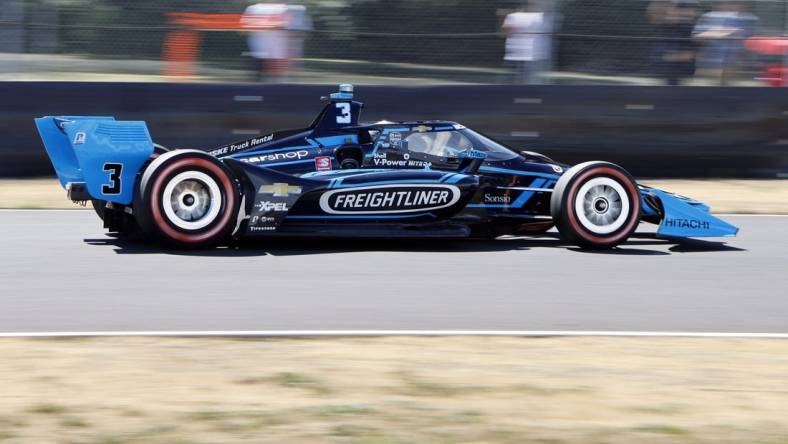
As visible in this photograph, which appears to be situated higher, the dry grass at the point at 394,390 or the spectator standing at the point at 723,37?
the spectator standing at the point at 723,37

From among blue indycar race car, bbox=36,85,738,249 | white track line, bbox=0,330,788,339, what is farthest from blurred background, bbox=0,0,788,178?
white track line, bbox=0,330,788,339

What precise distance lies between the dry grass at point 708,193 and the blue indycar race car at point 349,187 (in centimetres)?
276

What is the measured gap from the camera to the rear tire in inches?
309

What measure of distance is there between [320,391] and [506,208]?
164 inches

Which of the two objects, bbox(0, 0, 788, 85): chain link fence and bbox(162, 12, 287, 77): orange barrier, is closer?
bbox(0, 0, 788, 85): chain link fence

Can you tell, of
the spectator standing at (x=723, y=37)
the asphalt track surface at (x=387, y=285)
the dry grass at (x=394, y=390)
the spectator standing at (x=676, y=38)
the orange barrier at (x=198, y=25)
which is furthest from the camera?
the spectator standing at (x=723, y=37)

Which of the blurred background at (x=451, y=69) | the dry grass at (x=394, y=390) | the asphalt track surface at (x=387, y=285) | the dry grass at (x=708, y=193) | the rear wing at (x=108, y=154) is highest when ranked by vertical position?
the blurred background at (x=451, y=69)

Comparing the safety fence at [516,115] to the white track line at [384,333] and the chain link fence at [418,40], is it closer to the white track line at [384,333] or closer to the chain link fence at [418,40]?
the chain link fence at [418,40]

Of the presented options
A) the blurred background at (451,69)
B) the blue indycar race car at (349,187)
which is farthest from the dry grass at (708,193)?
the blue indycar race car at (349,187)

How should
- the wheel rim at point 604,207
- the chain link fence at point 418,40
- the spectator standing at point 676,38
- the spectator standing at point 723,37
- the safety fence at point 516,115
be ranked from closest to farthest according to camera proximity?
the wheel rim at point 604,207 < the safety fence at point 516,115 < the chain link fence at point 418,40 < the spectator standing at point 676,38 < the spectator standing at point 723,37

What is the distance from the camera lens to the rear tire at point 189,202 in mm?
7852

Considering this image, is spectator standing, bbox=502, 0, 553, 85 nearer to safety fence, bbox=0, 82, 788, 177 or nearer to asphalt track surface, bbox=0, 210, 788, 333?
safety fence, bbox=0, 82, 788, 177

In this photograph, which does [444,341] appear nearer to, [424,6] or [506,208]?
[506,208]

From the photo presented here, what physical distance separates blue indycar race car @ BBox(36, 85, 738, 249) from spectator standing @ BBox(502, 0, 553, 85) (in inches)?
183
